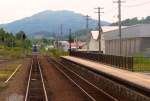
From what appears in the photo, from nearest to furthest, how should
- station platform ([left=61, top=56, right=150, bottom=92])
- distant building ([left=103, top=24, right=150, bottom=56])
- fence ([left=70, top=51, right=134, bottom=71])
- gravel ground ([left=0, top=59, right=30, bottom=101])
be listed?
station platform ([left=61, top=56, right=150, bottom=92]) → gravel ground ([left=0, top=59, right=30, bottom=101]) → fence ([left=70, top=51, right=134, bottom=71]) → distant building ([left=103, top=24, right=150, bottom=56])

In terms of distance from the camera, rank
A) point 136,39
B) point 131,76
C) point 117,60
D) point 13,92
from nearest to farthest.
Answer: point 13,92
point 131,76
point 117,60
point 136,39

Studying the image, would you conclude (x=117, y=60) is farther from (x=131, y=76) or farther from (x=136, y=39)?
(x=136, y=39)

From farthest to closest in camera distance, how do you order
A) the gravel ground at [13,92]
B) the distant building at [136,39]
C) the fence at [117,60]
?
the distant building at [136,39], the fence at [117,60], the gravel ground at [13,92]

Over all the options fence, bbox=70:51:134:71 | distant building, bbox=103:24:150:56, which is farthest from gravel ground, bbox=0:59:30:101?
distant building, bbox=103:24:150:56

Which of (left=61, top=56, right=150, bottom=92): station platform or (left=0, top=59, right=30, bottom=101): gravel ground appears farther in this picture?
(left=0, top=59, right=30, bottom=101): gravel ground

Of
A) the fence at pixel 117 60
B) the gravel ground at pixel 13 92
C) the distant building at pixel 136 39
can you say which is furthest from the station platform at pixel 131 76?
the distant building at pixel 136 39

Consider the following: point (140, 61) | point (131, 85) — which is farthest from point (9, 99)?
point (140, 61)

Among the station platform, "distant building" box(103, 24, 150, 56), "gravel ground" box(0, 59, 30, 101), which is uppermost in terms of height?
"distant building" box(103, 24, 150, 56)

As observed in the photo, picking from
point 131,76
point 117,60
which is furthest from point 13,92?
point 117,60

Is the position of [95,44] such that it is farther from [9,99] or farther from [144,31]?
[9,99]

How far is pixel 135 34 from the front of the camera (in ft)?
266

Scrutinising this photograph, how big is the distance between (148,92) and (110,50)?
270 ft

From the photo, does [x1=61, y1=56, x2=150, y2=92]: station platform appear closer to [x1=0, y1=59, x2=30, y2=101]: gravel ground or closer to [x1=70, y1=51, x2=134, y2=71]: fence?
[x1=70, y1=51, x2=134, y2=71]: fence

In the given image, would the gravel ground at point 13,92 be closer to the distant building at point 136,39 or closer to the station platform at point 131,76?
the station platform at point 131,76
